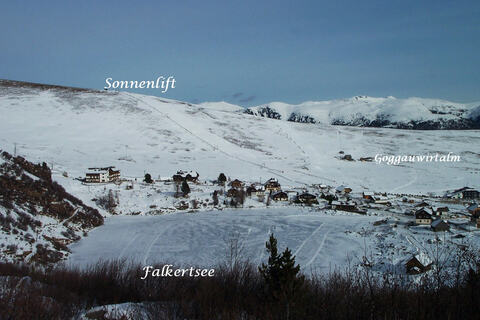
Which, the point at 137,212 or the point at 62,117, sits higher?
the point at 62,117

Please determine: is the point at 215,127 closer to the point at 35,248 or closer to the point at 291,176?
the point at 291,176

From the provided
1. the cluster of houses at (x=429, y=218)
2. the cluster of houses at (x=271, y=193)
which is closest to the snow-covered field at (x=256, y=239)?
the cluster of houses at (x=429, y=218)

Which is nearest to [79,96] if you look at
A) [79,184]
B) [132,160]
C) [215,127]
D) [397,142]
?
[215,127]

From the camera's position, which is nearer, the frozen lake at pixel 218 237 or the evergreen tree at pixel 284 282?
the evergreen tree at pixel 284 282

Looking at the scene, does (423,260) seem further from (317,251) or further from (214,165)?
(214,165)

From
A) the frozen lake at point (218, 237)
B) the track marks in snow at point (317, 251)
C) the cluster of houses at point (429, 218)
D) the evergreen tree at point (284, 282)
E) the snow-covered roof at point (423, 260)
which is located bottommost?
the frozen lake at point (218, 237)

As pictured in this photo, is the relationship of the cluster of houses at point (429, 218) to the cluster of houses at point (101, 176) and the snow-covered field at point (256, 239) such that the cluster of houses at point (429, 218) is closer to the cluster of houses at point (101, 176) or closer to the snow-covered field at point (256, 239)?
the snow-covered field at point (256, 239)

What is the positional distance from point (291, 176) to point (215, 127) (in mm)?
42377

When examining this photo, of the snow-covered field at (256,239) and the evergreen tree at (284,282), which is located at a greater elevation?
the evergreen tree at (284,282)

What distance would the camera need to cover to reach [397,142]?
102438 millimetres

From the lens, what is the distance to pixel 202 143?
268 ft

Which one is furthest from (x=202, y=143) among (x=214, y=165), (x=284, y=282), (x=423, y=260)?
(x=284, y=282)

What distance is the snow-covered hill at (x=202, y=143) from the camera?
60500 millimetres

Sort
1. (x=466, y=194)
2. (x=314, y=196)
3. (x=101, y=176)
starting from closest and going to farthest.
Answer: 1. (x=314, y=196)
2. (x=101, y=176)
3. (x=466, y=194)
